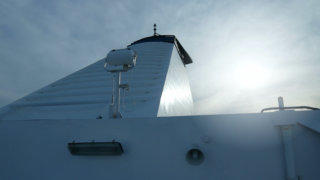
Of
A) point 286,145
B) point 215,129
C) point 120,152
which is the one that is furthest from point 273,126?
point 120,152

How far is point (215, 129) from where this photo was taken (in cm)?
322

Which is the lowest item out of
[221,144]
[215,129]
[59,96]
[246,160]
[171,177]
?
[171,177]

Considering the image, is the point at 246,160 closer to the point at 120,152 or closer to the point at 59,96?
the point at 120,152

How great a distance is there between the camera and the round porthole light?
124 inches

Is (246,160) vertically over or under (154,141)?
under

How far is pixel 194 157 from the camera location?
314cm

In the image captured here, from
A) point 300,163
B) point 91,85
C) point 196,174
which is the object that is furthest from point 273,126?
point 91,85

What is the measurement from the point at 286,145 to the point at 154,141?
1.68 meters

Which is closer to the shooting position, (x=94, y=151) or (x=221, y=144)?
(x=221, y=144)

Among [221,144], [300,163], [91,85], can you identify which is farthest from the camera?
[91,85]

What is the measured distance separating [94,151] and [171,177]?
1150mm

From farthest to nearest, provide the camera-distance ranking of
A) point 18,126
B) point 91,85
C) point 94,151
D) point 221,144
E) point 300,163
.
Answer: point 91,85 → point 18,126 → point 94,151 → point 221,144 → point 300,163

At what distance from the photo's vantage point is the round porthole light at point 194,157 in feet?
10.3

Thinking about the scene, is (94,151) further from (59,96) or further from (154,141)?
(59,96)
